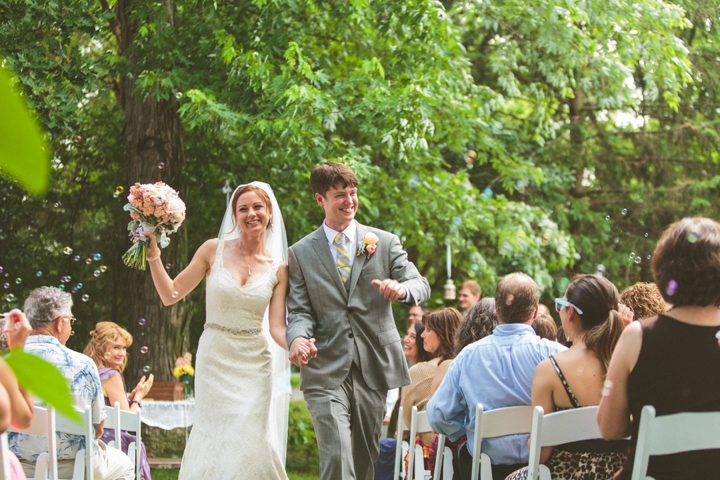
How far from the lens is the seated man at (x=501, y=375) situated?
396 centimetres

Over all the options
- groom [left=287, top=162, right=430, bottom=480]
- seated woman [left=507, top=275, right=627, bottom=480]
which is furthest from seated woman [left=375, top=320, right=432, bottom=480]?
seated woman [left=507, top=275, right=627, bottom=480]

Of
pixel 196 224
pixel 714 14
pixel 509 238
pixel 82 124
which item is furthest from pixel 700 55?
pixel 82 124

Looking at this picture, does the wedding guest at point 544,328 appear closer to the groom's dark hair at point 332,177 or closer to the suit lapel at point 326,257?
the suit lapel at point 326,257

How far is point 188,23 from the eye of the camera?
380 inches

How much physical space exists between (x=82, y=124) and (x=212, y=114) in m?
3.45

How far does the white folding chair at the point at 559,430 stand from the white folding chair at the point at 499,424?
38cm

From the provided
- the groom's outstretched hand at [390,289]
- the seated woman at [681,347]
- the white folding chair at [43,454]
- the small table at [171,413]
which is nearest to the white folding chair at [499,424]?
the groom's outstretched hand at [390,289]

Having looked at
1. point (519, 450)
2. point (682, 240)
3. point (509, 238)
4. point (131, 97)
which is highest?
Result: point (131, 97)

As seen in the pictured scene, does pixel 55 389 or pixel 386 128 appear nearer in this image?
pixel 55 389

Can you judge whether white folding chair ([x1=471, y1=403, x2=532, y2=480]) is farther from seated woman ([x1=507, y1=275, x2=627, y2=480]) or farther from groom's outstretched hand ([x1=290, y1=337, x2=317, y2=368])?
groom's outstretched hand ([x1=290, y1=337, x2=317, y2=368])

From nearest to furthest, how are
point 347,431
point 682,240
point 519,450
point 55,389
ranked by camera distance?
point 55,389, point 682,240, point 519,450, point 347,431

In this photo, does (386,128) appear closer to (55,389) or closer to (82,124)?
(82,124)

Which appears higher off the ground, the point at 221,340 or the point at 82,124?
the point at 82,124

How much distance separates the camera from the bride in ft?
15.2
